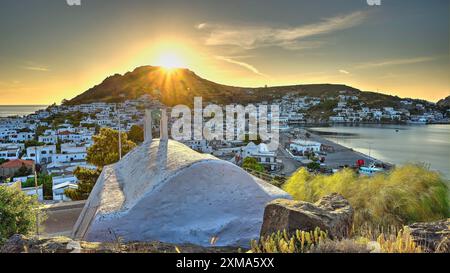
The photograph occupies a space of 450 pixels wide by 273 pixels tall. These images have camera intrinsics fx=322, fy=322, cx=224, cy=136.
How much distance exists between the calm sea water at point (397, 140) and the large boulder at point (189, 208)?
9.76 m

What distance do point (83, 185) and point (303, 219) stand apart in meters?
7.88

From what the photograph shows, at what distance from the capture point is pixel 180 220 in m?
A: 2.92

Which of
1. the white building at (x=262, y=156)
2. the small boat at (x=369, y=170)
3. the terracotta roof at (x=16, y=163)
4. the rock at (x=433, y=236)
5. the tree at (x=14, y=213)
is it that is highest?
the rock at (x=433, y=236)

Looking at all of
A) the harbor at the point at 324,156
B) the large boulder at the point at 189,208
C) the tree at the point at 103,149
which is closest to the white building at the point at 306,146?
the harbor at the point at 324,156

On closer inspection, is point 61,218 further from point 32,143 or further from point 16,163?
point 32,143

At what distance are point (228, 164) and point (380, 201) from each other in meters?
1.92

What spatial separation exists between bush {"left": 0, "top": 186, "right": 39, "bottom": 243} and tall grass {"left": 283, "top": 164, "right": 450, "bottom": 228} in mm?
3332

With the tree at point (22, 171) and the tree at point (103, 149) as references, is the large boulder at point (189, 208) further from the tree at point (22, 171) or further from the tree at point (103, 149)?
the tree at point (103, 149)

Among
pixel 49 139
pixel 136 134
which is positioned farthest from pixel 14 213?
pixel 136 134

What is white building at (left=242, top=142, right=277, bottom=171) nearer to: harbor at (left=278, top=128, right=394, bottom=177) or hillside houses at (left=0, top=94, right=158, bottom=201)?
harbor at (left=278, top=128, right=394, bottom=177)

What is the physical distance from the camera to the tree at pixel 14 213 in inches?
123

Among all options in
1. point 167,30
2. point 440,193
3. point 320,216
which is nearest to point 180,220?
point 320,216

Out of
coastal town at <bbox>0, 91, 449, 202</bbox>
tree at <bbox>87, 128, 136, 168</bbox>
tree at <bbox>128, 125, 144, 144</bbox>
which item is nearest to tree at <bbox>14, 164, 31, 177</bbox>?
coastal town at <bbox>0, 91, 449, 202</bbox>
